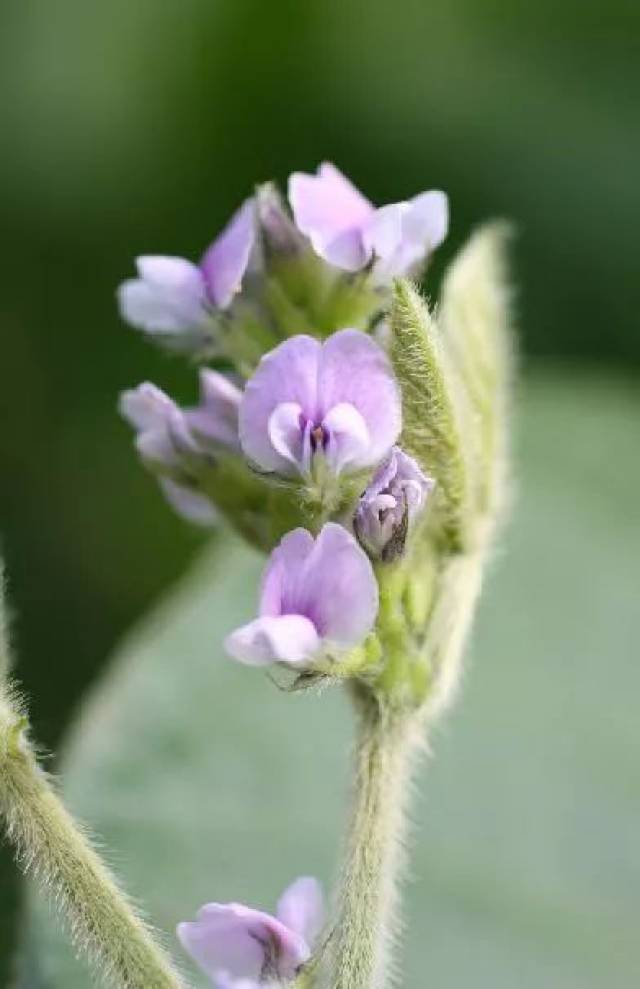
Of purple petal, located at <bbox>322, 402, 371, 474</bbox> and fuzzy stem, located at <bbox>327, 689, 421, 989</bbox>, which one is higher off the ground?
purple petal, located at <bbox>322, 402, 371, 474</bbox>

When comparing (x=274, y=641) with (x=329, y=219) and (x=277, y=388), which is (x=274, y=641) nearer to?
(x=277, y=388)

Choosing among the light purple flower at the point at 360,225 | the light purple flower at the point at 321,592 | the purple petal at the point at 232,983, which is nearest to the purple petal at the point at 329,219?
the light purple flower at the point at 360,225

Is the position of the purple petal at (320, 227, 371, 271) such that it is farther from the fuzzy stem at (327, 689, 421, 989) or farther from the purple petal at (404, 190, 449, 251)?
the fuzzy stem at (327, 689, 421, 989)

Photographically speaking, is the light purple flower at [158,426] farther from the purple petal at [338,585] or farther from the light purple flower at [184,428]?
the purple petal at [338,585]

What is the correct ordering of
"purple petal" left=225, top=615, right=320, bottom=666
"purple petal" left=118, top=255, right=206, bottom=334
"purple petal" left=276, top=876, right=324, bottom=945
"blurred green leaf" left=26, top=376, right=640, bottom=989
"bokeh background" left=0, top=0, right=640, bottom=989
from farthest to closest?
"bokeh background" left=0, top=0, right=640, bottom=989 < "blurred green leaf" left=26, top=376, right=640, bottom=989 < "purple petal" left=118, top=255, right=206, bottom=334 < "purple petal" left=276, top=876, right=324, bottom=945 < "purple petal" left=225, top=615, right=320, bottom=666

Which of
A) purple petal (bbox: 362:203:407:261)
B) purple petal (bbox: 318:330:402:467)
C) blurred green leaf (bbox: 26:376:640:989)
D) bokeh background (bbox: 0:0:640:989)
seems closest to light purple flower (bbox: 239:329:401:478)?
purple petal (bbox: 318:330:402:467)

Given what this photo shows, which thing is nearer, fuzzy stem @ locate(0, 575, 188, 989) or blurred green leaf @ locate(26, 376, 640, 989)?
fuzzy stem @ locate(0, 575, 188, 989)

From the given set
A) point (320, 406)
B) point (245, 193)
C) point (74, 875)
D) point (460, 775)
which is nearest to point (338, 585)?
point (320, 406)
